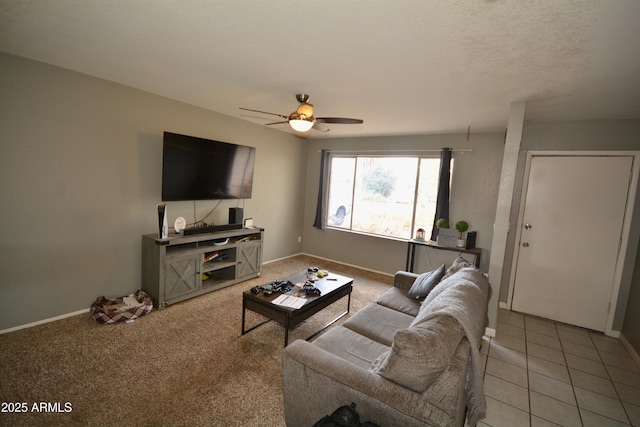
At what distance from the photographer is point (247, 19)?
5.44ft

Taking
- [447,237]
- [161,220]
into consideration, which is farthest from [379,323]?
[161,220]

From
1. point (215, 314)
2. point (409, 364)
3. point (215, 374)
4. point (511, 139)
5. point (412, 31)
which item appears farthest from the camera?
point (215, 314)

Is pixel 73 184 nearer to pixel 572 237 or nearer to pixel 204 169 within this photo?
pixel 204 169

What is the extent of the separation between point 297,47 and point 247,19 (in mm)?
403

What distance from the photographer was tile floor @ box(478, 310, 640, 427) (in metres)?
2.00

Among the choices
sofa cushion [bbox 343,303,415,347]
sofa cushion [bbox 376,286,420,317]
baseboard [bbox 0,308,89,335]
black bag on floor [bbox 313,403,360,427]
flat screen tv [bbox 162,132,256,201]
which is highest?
flat screen tv [bbox 162,132,256,201]

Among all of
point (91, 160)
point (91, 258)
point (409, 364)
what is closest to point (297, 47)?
point (409, 364)

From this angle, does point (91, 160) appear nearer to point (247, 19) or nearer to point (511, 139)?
point (247, 19)

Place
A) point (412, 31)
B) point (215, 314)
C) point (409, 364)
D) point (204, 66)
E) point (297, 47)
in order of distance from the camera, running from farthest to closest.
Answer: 1. point (215, 314)
2. point (204, 66)
3. point (297, 47)
4. point (412, 31)
5. point (409, 364)

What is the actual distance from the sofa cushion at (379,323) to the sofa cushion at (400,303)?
7 centimetres

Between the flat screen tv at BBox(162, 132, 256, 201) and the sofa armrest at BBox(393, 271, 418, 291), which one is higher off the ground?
the flat screen tv at BBox(162, 132, 256, 201)

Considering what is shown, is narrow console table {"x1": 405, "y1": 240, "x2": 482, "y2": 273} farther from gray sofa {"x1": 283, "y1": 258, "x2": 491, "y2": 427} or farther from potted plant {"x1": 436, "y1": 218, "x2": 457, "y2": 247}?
gray sofa {"x1": 283, "y1": 258, "x2": 491, "y2": 427}

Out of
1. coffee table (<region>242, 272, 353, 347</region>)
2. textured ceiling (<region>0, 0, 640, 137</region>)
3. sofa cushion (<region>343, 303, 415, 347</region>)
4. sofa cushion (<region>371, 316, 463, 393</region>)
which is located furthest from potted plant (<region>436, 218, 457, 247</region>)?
sofa cushion (<region>371, 316, 463, 393</region>)

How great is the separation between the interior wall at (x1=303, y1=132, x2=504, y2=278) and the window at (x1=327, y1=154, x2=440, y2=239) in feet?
0.65
